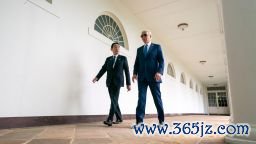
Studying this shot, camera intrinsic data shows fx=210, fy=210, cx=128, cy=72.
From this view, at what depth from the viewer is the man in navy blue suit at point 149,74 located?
2.71 meters

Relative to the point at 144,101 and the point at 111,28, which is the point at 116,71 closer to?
the point at 144,101

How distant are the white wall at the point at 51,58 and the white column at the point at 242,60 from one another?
2393 mm

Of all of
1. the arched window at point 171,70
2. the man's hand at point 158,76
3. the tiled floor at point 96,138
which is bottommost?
the tiled floor at point 96,138

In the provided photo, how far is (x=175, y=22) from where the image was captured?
22.1ft

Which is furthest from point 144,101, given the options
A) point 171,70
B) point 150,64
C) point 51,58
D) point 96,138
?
point 171,70

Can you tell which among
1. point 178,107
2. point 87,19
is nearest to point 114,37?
point 87,19

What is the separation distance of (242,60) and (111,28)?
4.03 m

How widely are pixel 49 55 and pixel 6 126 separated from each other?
3.82 ft

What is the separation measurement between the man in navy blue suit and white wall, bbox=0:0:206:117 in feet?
4.23

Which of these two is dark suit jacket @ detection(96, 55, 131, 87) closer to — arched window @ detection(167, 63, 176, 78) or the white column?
the white column

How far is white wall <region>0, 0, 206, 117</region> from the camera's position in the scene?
102 inches

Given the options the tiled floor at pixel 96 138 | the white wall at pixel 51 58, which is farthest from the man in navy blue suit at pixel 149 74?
the white wall at pixel 51 58

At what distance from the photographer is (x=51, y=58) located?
10.4 ft

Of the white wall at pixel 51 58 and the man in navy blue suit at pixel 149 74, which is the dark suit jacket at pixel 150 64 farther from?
the white wall at pixel 51 58
